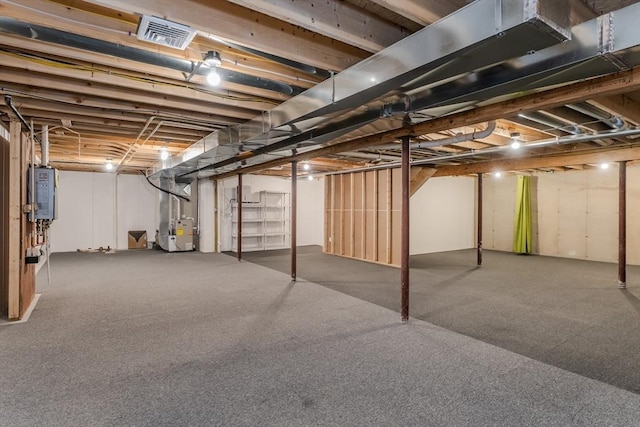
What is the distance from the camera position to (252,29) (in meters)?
2.13

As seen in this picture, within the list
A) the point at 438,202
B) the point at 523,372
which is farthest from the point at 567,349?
the point at 438,202

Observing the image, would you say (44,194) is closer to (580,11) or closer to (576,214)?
(580,11)

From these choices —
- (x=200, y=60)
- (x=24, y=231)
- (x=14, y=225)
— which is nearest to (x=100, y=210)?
(x=24, y=231)

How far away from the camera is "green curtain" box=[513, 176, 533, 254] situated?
9.30 m

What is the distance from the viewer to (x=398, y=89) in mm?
2318

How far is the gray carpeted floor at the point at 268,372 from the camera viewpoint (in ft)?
6.72

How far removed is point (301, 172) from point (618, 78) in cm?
780

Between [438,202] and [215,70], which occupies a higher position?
[215,70]

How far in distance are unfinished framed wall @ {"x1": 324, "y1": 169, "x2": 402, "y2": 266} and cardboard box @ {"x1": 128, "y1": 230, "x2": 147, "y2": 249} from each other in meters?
5.34

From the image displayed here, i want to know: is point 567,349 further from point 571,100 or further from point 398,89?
point 398,89

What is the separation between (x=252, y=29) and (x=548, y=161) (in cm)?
587

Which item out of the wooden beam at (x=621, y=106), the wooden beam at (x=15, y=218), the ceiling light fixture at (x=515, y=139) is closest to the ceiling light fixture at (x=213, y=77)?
the wooden beam at (x=15, y=218)

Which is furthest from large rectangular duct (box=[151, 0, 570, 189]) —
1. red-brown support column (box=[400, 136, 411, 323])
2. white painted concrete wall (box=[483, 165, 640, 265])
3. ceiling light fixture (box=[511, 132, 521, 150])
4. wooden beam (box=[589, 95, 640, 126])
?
white painted concrete wall (box=[483, 165, 640, 265])

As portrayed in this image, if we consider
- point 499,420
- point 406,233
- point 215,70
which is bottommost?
point 499,420
